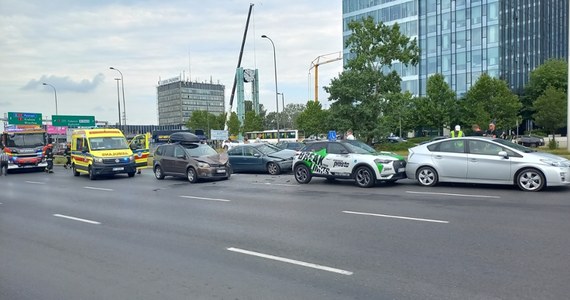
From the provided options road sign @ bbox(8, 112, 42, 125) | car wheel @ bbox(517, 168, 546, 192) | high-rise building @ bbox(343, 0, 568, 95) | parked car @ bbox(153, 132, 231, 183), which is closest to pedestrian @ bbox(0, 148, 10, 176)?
parked car @ bbox(153, 132, 231, 183)

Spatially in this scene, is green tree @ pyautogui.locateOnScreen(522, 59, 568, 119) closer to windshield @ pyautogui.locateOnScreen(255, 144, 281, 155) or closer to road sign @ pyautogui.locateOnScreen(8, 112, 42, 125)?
windshield @ pyautogui.locateOnScreen(255, 144, 281, 155)

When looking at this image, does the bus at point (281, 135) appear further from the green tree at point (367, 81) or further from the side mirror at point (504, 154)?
the side mirror at point (504, 154)

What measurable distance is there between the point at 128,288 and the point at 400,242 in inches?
158

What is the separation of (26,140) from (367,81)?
25.1 metres

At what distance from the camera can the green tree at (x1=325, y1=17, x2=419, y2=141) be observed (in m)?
38.0

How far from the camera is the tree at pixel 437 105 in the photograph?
2094 inches

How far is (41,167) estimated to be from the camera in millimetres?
28734

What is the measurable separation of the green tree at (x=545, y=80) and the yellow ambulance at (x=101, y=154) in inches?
2239

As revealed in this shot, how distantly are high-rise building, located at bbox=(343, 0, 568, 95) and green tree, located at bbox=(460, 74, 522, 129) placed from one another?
16370 mm

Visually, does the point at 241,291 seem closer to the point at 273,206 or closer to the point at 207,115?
the point at 273,206

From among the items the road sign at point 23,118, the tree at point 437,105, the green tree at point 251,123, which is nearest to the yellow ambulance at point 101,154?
the tree at point 437,105

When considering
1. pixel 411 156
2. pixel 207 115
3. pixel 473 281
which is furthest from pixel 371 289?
pixel 207 115

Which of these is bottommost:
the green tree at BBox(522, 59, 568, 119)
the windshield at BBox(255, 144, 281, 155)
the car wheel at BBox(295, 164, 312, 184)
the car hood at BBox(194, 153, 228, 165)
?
the car wheel at BBox(295, 164, 312, 184)

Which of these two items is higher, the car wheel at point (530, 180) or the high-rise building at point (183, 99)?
the high-rise building at point (183, 99)
